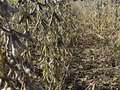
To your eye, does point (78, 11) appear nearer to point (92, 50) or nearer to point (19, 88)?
point (92, 50)

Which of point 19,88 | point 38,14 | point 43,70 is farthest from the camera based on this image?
point 38,14

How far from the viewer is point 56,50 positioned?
2287 millimetres

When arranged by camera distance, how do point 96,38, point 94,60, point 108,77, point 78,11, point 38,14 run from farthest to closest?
point 78,11 → point 96,38 → point 94,60 → point 108,77 → point 38,14

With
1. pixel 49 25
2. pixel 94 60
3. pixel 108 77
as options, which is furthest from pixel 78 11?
pixel 49 25

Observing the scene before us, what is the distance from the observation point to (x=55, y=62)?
211cm

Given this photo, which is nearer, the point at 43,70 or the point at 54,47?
the point at 43,70

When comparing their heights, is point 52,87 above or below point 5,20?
below

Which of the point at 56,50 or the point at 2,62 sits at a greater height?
the point at 2,62

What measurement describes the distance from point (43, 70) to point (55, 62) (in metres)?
0.12

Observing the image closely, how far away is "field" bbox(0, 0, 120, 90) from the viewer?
3.66 ft

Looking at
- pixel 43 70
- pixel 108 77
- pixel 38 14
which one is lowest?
pixel 108 77

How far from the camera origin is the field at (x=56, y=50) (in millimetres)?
1116

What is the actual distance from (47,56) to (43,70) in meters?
0.11

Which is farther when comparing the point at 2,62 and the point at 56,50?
the point at 56,50
